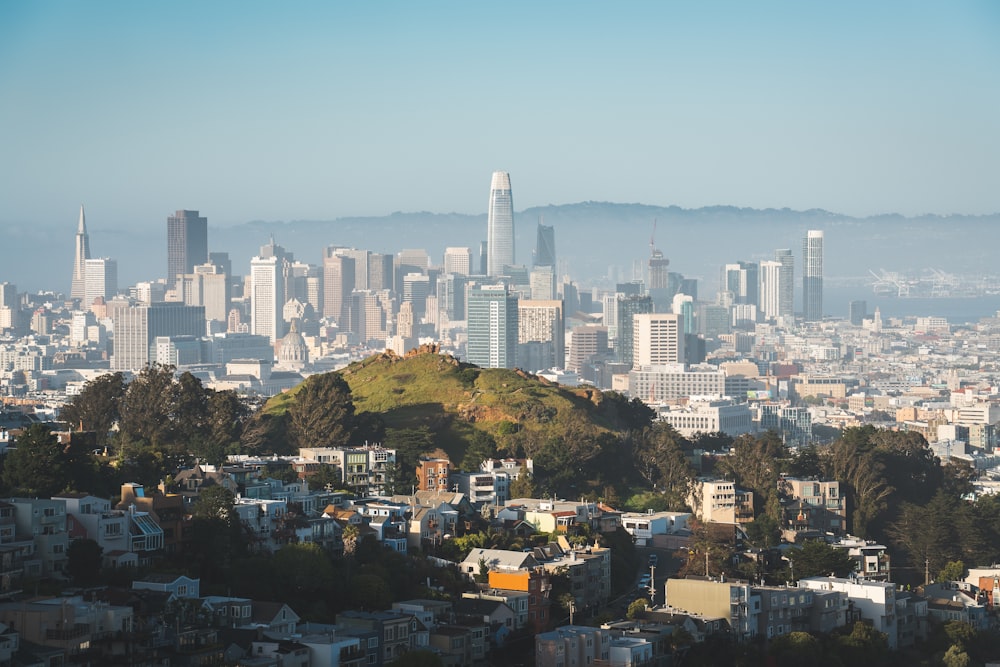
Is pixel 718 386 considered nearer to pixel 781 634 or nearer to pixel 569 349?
pixel 569 349

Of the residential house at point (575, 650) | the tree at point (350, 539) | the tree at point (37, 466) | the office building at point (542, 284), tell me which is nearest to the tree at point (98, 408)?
the tree at point (37, 466)

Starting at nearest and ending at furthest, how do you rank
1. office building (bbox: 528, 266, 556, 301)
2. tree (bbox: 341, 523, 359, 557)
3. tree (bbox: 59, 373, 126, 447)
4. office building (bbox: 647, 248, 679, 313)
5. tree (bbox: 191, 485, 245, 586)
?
tree (bbox: 191, 485, 245, 586) → tree (bbox: 341, 523, 359, 557) → tree (bbox: 59, 373, 126, 447) → office building (bbox: 528, 266, 556, 301) → office building (bbox: 647, 248, 679, 313)

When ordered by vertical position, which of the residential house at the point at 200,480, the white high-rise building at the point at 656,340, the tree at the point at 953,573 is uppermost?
the white high-rise building at the point at 656,340

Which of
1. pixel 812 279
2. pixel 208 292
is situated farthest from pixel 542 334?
pixel 812 279

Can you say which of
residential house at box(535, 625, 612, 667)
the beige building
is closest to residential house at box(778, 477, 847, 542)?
the beige building

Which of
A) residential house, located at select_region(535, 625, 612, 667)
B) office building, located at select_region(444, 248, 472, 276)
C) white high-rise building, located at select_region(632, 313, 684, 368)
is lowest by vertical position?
residential house, located at select_region(535, 625, 612, 667)

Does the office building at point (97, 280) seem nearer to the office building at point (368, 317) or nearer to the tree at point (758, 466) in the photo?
the office building at point (368, 317)

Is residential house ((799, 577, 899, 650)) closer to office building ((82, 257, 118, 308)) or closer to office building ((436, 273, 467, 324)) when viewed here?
office building ((436, 273, 467, 324))

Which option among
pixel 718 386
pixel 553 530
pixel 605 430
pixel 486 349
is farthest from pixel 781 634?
pixel 486 349
